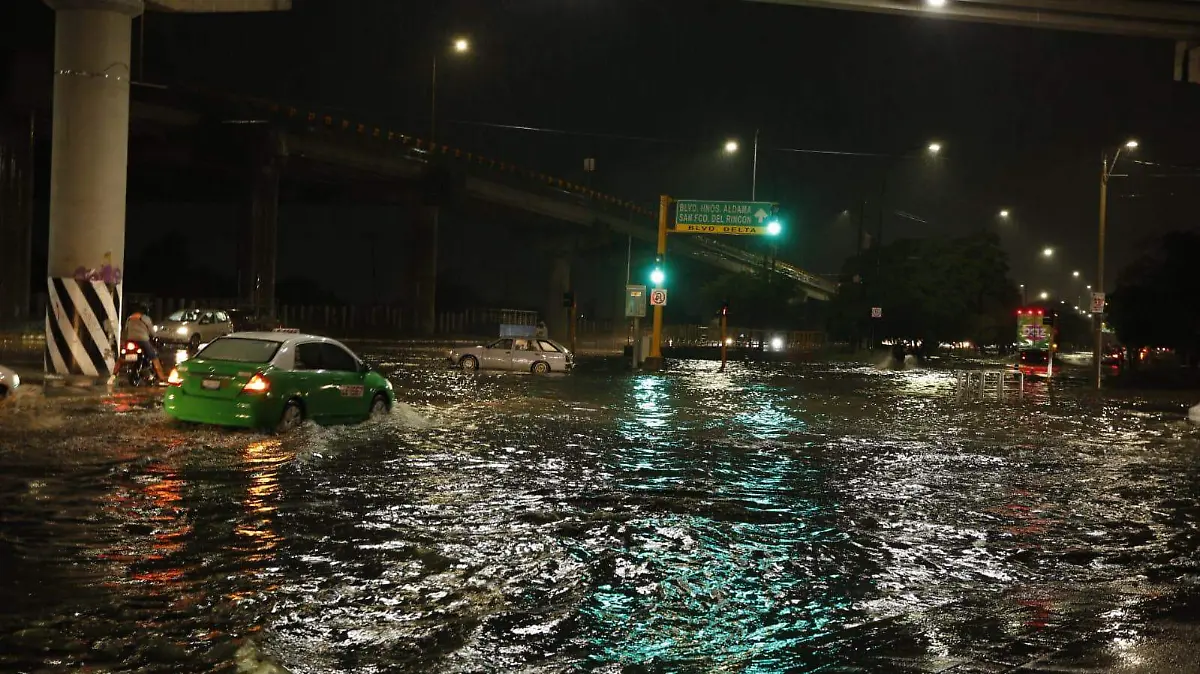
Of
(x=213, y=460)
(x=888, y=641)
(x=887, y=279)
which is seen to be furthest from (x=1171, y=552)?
(x=887, y=279)

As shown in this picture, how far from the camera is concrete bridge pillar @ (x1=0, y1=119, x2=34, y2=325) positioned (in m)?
50.8

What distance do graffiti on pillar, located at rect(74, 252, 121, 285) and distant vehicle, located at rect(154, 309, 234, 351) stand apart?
51.8ft

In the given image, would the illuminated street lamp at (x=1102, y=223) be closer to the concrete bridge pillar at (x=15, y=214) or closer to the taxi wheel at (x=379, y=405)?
the taxi wheel at (x=379, y=405)

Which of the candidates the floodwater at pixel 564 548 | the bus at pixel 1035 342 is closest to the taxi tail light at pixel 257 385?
the floodwater at pixel 564 548

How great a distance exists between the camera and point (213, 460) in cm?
1333

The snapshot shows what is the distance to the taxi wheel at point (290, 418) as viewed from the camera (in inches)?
620

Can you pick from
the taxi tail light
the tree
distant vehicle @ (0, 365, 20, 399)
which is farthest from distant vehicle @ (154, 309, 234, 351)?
the tree

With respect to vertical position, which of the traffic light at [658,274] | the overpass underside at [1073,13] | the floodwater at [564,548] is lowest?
the floodwater at [564,548]

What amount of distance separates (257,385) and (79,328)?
384 inches

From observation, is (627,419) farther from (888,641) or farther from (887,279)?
(887,279)

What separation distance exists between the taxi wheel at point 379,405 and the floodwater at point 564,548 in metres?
0.36

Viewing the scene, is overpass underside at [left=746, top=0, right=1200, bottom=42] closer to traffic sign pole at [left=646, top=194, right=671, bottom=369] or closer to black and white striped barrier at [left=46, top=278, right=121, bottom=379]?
black and white striped barrier at [left=46, top=278, right=121, bottom=379]

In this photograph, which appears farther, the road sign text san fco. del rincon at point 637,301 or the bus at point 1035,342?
the bus at point 1035,342

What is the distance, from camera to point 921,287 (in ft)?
263
